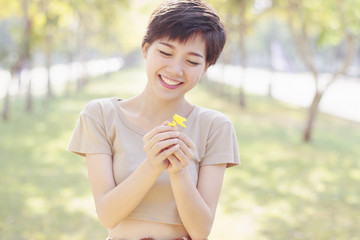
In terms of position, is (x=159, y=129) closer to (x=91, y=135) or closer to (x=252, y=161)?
(x=91, y=135)

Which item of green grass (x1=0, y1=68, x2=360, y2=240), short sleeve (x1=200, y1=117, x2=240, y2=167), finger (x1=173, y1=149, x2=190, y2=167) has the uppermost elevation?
finger (x1=173, y1=149, x2=190, y2=167)

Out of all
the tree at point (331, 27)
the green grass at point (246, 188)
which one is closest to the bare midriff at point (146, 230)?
the green grass at point (246, 188)

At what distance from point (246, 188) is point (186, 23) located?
231 inches

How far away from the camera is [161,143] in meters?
1.72

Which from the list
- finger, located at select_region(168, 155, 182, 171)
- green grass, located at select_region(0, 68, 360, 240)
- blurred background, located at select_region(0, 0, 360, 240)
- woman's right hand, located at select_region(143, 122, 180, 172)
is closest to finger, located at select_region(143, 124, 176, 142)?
woman's right hand, located at select_region(143, 122, 180, 172)

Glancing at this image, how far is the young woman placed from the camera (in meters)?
1.84

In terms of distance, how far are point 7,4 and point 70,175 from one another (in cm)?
1026

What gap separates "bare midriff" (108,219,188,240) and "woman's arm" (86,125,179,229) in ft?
0.19

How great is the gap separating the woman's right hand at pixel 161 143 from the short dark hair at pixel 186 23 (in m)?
0.42

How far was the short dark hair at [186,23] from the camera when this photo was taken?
188 centimetres

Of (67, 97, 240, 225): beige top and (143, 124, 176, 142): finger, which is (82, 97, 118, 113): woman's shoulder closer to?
(67, 97, 240, 225): beige top

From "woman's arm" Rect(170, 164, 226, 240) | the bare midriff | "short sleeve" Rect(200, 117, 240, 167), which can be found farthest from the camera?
"short sleeve" Rect(200, 117, 240, 167)

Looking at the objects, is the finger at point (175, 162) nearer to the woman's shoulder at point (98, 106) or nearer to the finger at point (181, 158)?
the finger at point (181, 158)

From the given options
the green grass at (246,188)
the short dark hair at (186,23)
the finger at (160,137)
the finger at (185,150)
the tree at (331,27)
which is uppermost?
the short dark hair at (186,23)
